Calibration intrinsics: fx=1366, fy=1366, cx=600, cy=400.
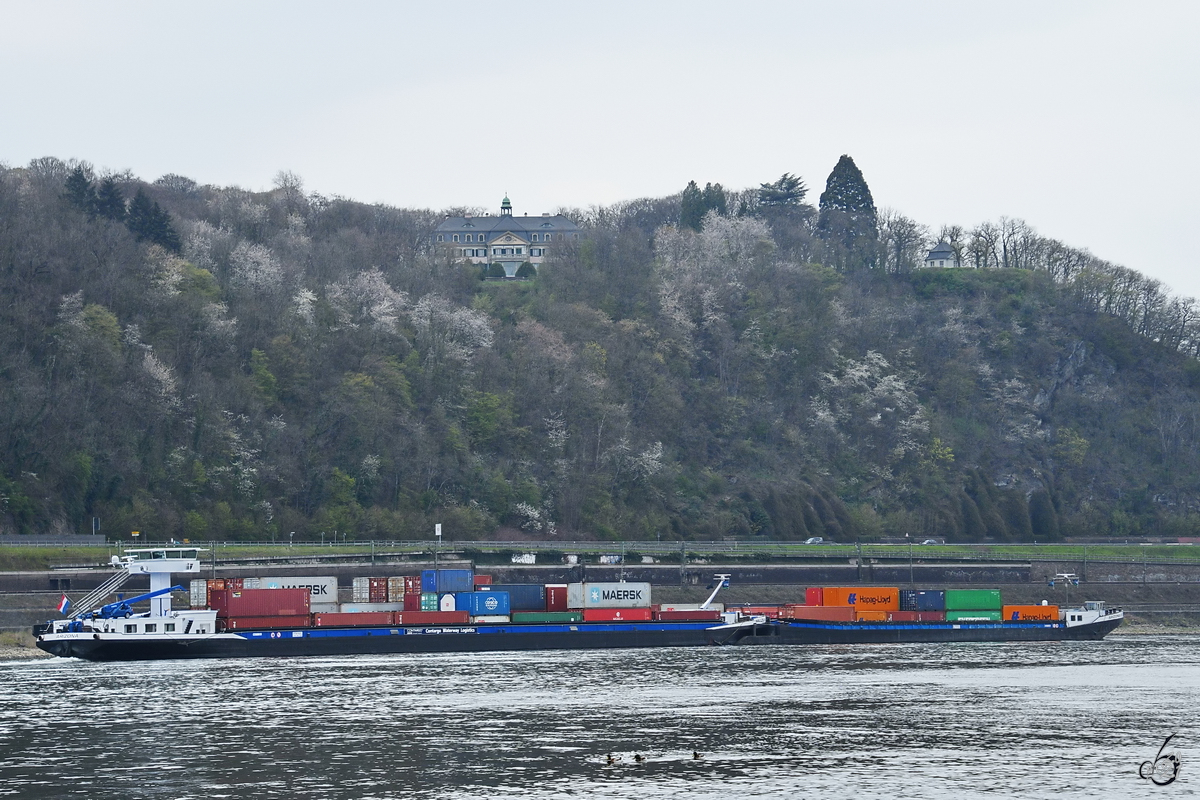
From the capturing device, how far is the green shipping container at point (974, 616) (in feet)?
293

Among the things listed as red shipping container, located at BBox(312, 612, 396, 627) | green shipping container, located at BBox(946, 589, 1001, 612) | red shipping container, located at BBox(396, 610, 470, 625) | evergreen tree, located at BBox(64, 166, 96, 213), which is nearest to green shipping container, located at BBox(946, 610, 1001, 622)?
green shipping container, located at BBox(946, 589, 1001, 612)

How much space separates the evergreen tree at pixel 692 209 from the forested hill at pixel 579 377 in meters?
0.42

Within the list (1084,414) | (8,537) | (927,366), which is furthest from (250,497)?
(1084,414)

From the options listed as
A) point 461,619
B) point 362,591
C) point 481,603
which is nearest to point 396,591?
point 362,591

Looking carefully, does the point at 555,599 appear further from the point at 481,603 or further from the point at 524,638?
the point at 481,603

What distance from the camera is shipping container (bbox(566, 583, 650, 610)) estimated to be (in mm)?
82562

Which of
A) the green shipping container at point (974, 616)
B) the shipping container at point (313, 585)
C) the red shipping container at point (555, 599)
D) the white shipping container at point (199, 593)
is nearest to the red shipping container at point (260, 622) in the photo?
the shipping container at point (313, 585)

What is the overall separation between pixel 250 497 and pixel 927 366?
3360 inches

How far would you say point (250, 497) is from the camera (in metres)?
114

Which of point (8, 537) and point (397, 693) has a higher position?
point (8, 537)

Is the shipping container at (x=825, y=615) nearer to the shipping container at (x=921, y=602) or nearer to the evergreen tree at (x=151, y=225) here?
the shipping container at (x=921, y=602)

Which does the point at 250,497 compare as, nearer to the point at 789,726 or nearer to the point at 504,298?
the point at 504,298

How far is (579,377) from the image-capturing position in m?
140

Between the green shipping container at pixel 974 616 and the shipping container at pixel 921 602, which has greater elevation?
the shipping container at pixel 921 602
